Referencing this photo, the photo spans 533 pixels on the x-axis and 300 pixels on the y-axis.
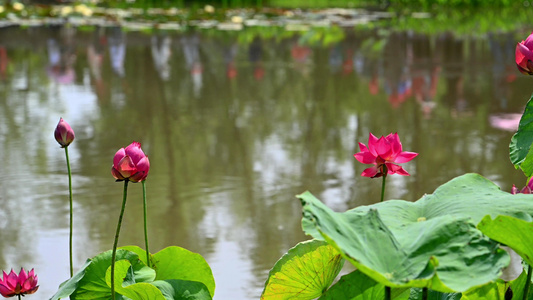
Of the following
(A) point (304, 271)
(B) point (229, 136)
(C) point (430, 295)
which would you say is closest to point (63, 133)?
(A) point (304, 271)

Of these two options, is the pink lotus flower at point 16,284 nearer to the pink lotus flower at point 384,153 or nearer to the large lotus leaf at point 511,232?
the pink lotus flower at point 384,153

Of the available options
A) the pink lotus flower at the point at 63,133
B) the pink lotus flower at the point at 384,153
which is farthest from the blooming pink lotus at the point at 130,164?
the pink lotus flower at the point at 384,153

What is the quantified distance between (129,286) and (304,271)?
261 mm

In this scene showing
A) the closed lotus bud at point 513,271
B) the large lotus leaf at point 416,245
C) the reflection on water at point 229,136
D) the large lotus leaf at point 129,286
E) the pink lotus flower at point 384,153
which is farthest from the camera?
the reflection on water at point 229,136

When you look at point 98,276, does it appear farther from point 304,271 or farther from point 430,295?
point 430,295

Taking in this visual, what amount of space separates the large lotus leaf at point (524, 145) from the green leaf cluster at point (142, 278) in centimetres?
53

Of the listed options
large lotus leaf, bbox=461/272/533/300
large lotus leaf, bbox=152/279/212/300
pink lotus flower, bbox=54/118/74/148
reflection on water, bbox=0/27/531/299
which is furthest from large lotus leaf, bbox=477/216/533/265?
reflection on water, bbox=0/27/531/299

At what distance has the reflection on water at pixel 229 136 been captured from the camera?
236 cm

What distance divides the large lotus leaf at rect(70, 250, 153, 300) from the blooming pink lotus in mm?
171

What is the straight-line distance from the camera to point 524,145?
1313 mm

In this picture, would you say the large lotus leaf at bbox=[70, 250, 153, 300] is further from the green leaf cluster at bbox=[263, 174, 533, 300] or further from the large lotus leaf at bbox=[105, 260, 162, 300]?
the green leaf cluster at bbox=[263, 174, 533, 300]

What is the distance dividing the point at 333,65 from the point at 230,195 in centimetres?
379

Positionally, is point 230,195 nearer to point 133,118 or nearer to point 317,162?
point 317,162

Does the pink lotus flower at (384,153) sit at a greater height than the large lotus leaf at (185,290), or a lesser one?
greater
